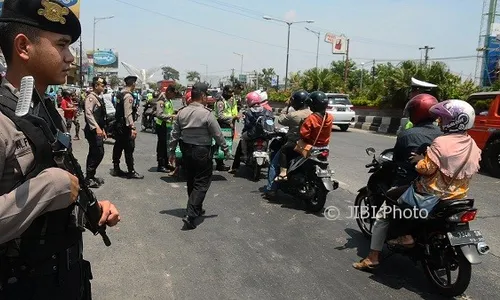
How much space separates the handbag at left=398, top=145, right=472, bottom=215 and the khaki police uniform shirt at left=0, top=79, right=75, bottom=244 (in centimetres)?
291

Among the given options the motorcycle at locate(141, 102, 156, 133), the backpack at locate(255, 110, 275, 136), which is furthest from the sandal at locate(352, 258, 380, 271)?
the motorcycle at locate(141, 102, 156, 133)

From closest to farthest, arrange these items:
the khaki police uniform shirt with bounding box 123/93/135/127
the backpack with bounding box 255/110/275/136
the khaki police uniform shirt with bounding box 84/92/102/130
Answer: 1. the khaki police uniform shirt with bounding box 84/92/102/130
2. the khaki police uniform shirt with bounding box 123/93/135/127
3. the backpack with bounding box 255/110/275/136

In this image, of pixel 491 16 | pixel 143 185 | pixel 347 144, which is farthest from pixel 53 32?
pixel 491 16

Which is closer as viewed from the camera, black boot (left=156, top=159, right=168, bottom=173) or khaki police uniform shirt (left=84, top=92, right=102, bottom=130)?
khaki police uniform shirt (left=84, top=92, right=102, bottom=130)

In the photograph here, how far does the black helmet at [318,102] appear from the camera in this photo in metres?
5.60

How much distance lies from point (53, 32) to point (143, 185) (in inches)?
227

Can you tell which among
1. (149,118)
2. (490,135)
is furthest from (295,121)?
(149,118)

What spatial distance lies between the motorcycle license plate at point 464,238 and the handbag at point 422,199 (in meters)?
0.26

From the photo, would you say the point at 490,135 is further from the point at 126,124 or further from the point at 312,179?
the point at 126,124

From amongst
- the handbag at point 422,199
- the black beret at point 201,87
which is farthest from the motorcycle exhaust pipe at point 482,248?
the black beret at point 201,87

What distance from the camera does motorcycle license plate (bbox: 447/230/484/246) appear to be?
10.7 ft

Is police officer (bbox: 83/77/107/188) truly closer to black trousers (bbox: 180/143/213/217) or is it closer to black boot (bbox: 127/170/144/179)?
black boot (bbox: 127/170/144/179)

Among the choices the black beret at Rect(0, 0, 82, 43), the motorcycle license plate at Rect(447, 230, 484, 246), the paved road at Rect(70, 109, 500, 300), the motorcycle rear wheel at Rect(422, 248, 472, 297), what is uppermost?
the black beret at Rect(0, 0, 82, 43)

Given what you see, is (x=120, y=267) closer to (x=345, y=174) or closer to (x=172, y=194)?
(x=172, y=194)
